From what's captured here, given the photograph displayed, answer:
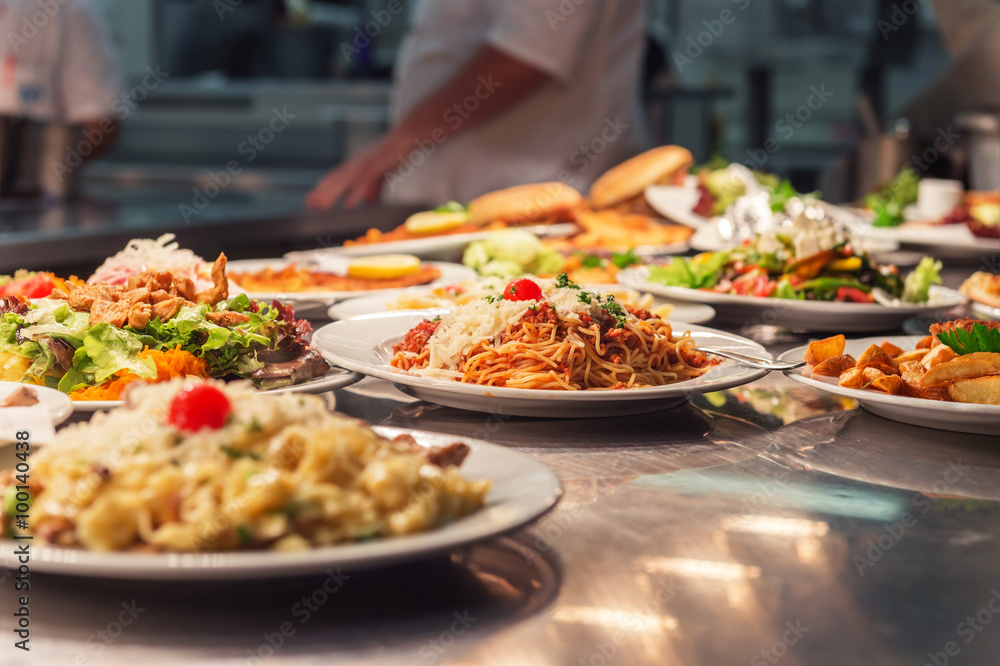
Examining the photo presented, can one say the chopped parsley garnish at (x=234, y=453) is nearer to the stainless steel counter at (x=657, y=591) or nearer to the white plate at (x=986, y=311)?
the stainless steel counter at (x=657, y=591)

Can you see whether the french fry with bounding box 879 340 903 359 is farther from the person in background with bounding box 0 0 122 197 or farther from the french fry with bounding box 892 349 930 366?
the person in background with bounding box 0 0 122 197

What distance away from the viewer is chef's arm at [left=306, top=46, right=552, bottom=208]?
479cm

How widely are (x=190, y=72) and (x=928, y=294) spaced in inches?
387

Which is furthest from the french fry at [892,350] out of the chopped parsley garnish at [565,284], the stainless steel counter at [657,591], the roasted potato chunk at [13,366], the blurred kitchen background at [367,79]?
the blurred kitchen background at [367,79]

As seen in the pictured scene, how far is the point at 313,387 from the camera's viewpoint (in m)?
1.35

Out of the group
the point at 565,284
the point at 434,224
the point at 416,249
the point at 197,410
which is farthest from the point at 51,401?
the point at 434,224

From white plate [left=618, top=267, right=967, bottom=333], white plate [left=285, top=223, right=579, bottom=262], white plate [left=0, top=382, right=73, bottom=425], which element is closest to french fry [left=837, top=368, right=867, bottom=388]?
white plate [left=618, top=267, right=967, bottom=333]

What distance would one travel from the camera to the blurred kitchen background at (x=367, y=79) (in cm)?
908

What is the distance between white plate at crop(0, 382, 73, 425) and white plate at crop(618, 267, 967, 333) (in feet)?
4.43

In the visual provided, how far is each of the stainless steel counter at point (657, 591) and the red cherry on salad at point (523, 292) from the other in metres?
0.40

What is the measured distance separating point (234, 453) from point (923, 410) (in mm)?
937

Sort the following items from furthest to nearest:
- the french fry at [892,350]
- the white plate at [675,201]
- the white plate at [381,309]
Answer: the white plate at [675,201], the white plate at [381,309], the french fry at [892,350]

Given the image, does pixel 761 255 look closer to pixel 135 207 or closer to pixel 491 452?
pixel 491 452

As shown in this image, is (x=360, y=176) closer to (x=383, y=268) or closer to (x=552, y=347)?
(x=383, y=268)
